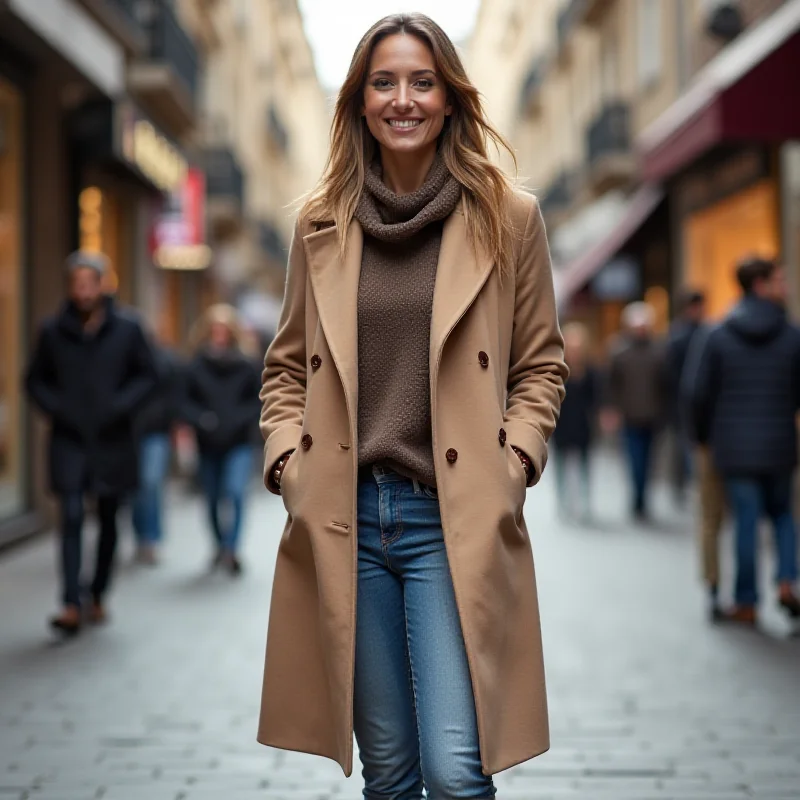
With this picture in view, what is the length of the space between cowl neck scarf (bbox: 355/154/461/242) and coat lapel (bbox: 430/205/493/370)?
0.16 ft

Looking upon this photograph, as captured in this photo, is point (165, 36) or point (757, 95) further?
point (165, 36)

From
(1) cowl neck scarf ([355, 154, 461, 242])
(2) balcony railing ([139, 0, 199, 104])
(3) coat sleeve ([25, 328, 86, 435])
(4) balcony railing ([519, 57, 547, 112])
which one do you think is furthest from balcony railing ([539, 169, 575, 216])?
(1) cowl neck scarf ([355, 154, 461, 242])

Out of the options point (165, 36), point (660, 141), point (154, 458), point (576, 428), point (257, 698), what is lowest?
point (257, 698)

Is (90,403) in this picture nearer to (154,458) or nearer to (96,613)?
(96,613)

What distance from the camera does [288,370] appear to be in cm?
313

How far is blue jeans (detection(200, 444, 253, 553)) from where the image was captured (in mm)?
9438

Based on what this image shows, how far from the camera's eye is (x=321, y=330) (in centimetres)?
290

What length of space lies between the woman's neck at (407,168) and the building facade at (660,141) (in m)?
0.25

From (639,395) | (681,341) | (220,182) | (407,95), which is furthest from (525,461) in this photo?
(220,182)

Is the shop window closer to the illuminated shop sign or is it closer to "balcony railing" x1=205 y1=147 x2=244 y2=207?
the illuminated shop sign

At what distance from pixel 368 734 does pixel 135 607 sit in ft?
17.6

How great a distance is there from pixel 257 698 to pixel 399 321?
320cm

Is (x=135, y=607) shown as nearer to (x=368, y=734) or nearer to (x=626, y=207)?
(x=368, y=734)

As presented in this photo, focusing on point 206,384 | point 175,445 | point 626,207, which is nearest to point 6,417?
point 206,384
